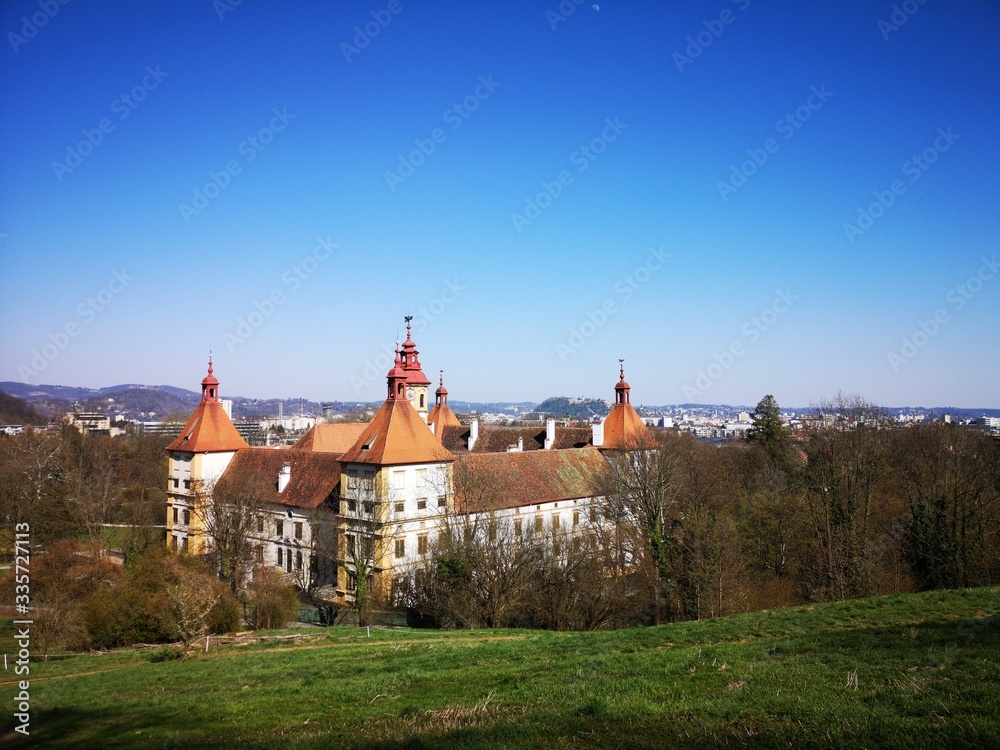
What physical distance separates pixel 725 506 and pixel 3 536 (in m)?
44.5

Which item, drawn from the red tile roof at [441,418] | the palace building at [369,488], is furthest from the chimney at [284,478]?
the red tile roof at [441,418]

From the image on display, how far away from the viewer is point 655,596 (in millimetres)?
28672

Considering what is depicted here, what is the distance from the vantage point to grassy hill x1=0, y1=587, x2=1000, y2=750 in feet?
26.8

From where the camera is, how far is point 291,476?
40406mm

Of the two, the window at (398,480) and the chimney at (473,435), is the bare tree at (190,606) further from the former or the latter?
the chimney at (473,435)

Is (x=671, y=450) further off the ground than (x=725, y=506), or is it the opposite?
(x=671, y=450)

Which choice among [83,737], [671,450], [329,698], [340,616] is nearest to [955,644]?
[329,698]

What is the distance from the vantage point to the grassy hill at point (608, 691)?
817 cm

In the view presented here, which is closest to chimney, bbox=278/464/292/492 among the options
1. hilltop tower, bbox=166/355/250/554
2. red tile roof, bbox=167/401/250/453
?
hilltop tower, bbox=166/355/250/554

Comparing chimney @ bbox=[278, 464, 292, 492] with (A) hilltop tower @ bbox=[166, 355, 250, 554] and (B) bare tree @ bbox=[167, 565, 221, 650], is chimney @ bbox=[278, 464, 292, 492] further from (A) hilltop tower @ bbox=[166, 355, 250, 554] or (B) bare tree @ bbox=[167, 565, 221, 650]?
(B) bare tree @ bbox=[167, 565, 221, 650]

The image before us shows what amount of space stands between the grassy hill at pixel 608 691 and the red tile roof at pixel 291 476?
64.6ft

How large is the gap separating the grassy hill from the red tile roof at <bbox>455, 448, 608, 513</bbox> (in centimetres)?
1734

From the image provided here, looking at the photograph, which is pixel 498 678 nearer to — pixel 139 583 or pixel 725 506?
pixel 139 583

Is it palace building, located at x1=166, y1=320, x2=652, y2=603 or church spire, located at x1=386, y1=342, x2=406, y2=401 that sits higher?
church spire, located at x1=386, y1=342, x2=406, y2=401
